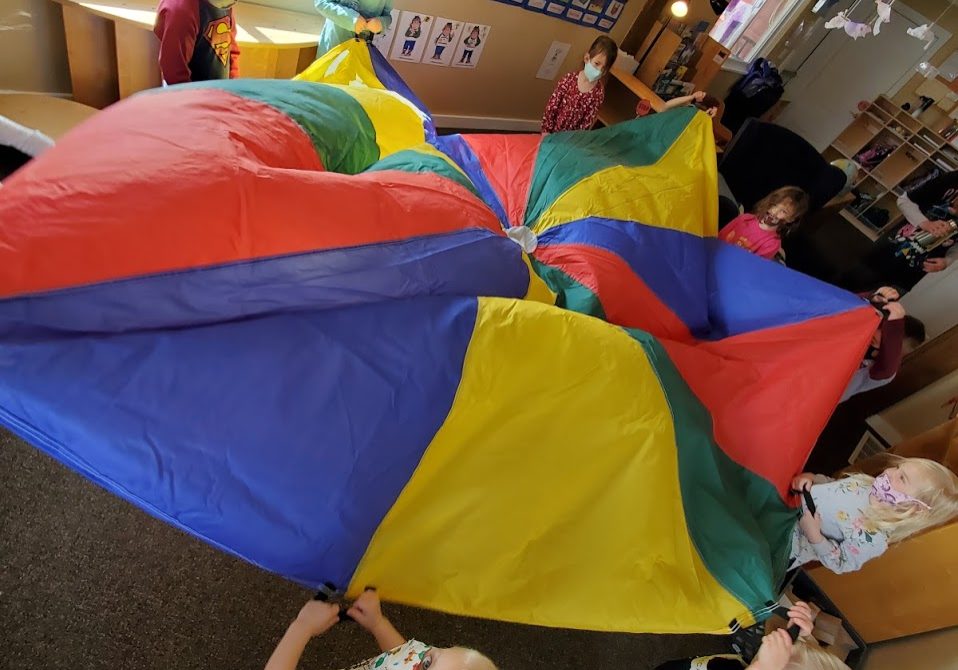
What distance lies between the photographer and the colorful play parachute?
0.89 meters

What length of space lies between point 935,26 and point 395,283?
3.97 m

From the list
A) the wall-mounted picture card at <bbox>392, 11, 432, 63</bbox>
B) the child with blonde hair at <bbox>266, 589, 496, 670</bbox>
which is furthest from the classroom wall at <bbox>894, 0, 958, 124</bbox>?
the child with blonde hair at <bbox>266, 589, 496, 670</bbox>

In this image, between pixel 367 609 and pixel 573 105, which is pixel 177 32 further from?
pixel 573 105

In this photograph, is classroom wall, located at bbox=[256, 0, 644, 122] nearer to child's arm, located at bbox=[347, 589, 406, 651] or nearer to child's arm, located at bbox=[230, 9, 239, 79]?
child's arm, located at bbox=[230, 9, 239, 79]

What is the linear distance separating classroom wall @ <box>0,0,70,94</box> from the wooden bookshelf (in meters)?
4.59

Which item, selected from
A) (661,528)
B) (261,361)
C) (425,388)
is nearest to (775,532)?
(661,528)

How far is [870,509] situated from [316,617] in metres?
1.45

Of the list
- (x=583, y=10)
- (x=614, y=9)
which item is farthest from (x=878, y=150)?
(x=583, y=10)

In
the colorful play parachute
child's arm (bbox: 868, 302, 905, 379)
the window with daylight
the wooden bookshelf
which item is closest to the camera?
the colorful play parachute

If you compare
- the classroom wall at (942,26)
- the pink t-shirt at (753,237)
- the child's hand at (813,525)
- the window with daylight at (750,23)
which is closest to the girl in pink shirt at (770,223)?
the pink t-shirt at (753,237)

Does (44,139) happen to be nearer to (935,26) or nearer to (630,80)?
(630,80)

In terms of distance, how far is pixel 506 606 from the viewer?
116cm

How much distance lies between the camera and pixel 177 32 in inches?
63.8

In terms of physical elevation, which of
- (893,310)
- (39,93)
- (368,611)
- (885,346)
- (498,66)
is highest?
(893,310)
